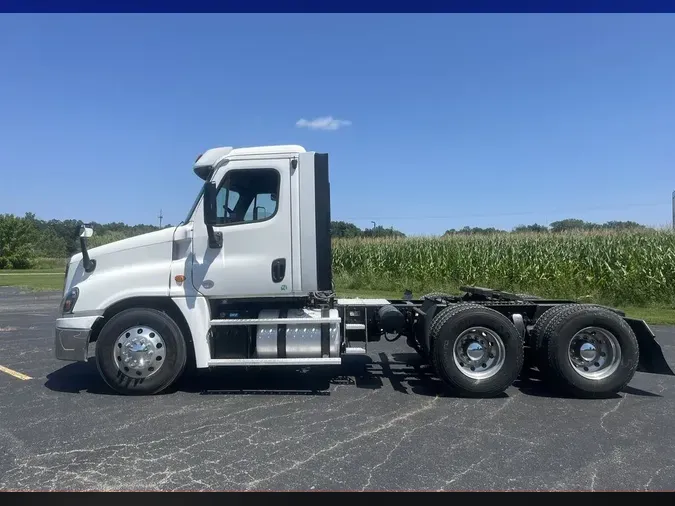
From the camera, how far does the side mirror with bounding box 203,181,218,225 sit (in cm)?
649

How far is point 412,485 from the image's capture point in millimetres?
4074

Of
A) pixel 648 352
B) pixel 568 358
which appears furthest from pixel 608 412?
pixel 648 352

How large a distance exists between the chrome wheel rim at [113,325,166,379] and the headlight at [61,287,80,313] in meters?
0.77

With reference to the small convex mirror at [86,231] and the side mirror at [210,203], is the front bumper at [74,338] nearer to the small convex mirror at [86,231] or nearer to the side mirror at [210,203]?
the small convex mirror at [86,231]

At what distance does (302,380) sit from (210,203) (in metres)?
2.73

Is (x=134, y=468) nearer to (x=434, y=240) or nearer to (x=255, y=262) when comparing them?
(x=255, y=262)

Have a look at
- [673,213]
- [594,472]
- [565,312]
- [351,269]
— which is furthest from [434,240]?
[594,472]

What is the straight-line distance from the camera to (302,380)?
7.50 metres

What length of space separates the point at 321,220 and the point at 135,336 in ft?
8.71

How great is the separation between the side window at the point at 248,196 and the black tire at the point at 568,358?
377 cm

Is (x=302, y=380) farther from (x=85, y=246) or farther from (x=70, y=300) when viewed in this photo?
(x=85, y=246)

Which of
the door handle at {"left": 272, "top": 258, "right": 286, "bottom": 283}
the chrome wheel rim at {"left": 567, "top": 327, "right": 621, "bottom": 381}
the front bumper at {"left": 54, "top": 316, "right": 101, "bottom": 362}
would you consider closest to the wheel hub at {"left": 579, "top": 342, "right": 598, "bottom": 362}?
the chrome wheel rim at {"left": 567, "top": 327, "right": 621, "bottom": 381}

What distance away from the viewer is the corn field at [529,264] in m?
16.4

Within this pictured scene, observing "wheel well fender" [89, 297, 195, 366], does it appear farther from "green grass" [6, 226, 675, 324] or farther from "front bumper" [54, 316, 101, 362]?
"green grass" [6, 226, 675, 324]
